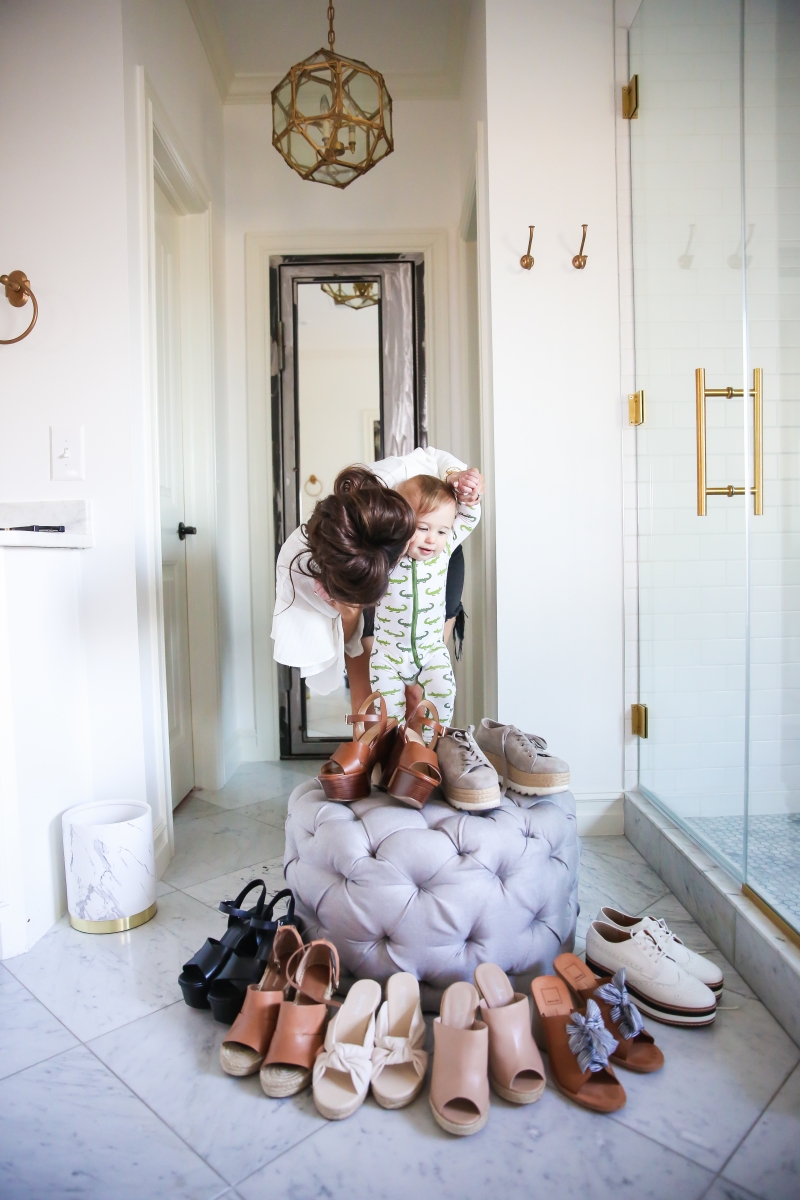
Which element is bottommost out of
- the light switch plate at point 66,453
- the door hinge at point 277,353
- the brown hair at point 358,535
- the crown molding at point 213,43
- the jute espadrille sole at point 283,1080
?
the jute espadrille sole at point 283,1080

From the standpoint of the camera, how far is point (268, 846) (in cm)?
228

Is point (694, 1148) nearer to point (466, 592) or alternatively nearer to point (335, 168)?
point (466, 592)

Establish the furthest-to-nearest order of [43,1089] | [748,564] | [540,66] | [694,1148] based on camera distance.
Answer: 1. [540,66]
2. [748,564]
3. [43,1089]
4. [694,1148]

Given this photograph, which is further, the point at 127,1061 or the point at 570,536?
the point at 570,536

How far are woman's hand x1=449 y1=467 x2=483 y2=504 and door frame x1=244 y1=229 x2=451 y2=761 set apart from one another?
1346 mm

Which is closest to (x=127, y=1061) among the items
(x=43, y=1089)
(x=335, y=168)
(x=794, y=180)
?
(x=43, y=1089)

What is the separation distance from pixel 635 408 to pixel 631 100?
0.92 meters

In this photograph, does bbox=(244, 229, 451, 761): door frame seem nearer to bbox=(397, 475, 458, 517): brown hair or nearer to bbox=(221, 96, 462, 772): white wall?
bbox=(221, 96, 462, 772): white wall

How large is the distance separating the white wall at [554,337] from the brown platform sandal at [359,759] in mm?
718

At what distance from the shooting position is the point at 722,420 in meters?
1.72

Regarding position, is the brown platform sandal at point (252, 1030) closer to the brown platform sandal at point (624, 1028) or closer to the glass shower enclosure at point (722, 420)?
the brown platform sandal at point (624, 1028)

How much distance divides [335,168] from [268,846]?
2246 mm

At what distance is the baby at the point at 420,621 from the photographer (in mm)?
1868

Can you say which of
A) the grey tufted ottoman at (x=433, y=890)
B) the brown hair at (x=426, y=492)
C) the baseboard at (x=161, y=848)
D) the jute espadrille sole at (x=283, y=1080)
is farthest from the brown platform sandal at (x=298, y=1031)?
the brown hair at (x=426, y=492)
